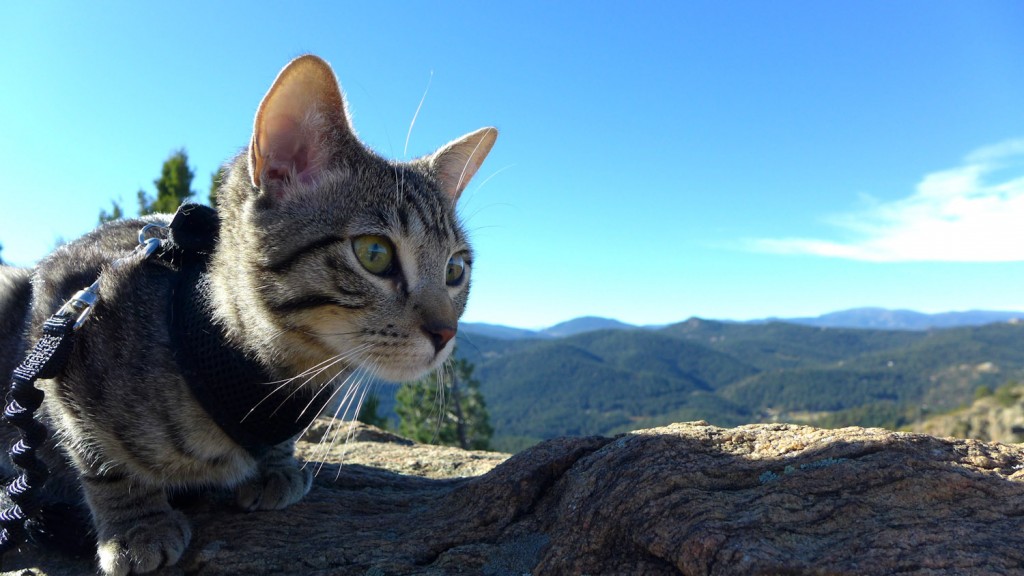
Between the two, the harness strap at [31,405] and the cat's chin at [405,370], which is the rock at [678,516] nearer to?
the harness strap at [31,405]

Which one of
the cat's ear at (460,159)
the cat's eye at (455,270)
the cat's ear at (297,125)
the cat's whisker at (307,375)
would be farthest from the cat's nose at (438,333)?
the cat's ear at (460,159)

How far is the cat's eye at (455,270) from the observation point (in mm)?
3627

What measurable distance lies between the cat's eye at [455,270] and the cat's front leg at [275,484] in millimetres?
1610

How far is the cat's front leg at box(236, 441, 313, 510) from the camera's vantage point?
3.75 meters

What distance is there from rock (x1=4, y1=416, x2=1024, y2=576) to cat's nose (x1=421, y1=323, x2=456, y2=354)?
1.07m

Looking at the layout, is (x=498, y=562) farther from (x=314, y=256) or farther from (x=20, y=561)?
(x=20, y=561)

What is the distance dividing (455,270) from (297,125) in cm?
127

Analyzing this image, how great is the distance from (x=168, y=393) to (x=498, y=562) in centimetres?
200

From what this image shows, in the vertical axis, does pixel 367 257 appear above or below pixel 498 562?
above

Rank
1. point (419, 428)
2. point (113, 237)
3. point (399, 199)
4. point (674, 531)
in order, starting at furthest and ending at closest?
point (419, 428), point (113, 237), point (399, 199), point (674, 531)

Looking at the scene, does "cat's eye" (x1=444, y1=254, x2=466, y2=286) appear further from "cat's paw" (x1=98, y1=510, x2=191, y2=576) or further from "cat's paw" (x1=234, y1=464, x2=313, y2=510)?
"cat's paw" (x1=98, y1=510, x2=191, y2=576)

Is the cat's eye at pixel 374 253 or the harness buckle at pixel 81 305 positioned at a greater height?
the cat's eye at pixel 374 253

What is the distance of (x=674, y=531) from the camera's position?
8.35 ft

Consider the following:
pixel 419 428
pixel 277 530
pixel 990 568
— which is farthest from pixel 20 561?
pixel 419 428
